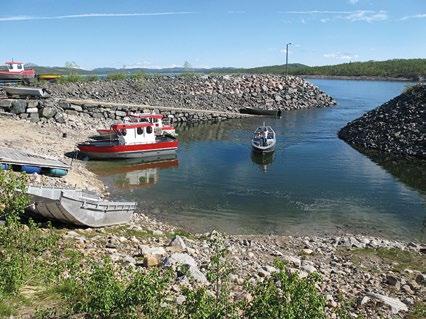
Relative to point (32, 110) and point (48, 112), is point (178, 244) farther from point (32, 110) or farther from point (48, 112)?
point (32, 110)

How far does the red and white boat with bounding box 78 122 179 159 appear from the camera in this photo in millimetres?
32344

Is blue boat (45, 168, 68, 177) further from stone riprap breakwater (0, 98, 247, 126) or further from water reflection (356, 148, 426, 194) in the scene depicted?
water reflection (356, 148, 426, 194)

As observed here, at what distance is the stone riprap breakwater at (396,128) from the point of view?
37438 millimetres

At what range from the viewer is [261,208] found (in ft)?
74.7

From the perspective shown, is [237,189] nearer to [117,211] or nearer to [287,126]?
[117,211]

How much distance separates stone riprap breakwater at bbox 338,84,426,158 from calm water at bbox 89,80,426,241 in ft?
6.96

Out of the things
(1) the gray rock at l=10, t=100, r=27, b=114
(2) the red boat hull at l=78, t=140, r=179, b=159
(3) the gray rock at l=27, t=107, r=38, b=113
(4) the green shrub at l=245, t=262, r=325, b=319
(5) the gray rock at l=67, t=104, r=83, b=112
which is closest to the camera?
(4) the green shrub at l=245, t=262, r=325, b=319

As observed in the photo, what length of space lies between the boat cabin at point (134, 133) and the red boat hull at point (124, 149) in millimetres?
558

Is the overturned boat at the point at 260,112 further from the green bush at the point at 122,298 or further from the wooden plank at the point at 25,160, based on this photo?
the green bush at the point at 122,298

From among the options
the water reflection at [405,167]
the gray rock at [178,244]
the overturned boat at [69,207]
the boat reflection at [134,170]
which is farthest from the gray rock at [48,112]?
the gray rock at [178,244]

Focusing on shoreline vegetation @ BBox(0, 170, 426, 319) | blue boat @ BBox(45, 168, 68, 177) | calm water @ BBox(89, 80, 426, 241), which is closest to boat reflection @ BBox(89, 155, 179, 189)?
calm water @ BBox(89, 80, 426, 241)

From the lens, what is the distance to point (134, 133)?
34125mm

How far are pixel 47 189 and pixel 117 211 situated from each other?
287 centimetres

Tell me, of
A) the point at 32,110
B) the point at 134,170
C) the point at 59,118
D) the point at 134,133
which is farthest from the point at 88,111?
the point at 134,170
